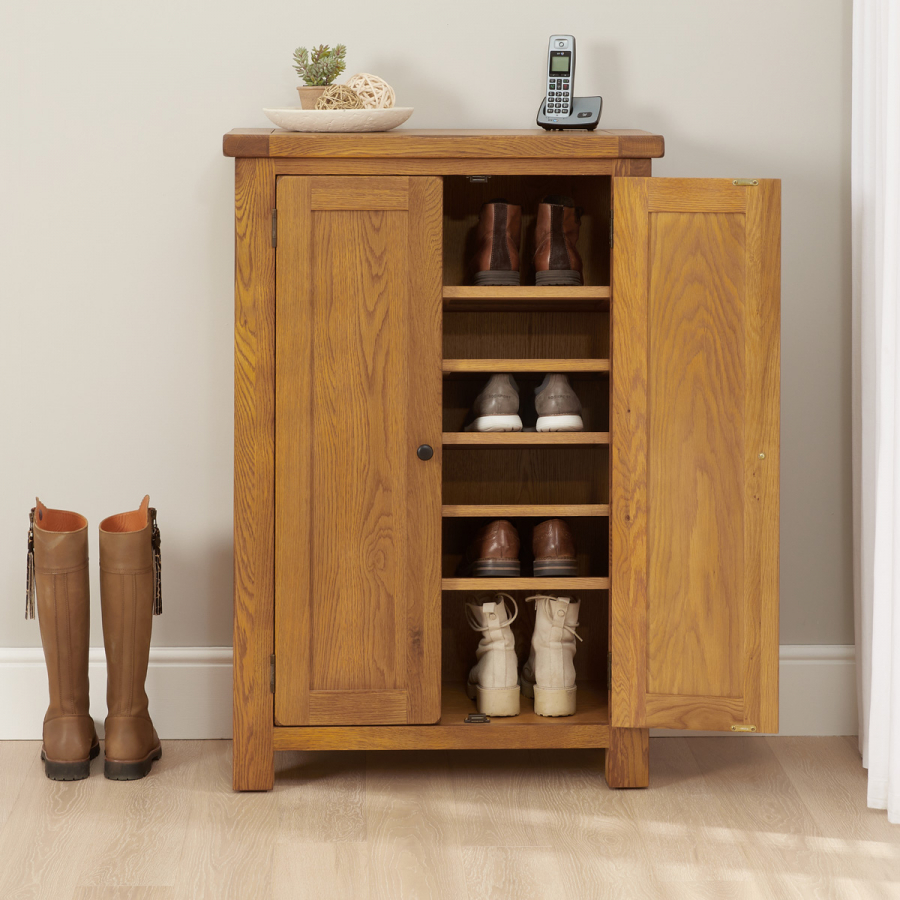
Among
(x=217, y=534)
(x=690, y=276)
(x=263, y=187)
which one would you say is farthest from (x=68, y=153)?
(x=690, y=276)

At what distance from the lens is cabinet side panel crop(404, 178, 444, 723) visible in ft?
6.46

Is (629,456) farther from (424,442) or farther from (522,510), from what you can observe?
(424,442)

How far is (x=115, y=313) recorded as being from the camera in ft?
7.74

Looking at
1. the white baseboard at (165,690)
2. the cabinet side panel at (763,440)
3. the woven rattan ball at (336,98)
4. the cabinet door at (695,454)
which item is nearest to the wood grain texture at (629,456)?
the cabinet door at (695,454)

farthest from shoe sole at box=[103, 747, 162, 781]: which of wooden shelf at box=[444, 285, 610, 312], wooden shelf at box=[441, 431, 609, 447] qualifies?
wooden shelf at box=[444, 285, 610, 312]

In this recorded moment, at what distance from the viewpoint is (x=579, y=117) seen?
2.07m

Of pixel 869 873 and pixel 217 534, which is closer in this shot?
pixel 869 873

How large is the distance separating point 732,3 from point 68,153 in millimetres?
1680

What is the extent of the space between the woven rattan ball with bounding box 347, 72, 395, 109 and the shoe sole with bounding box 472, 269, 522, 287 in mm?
437

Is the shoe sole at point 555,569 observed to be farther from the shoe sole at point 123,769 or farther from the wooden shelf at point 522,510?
the shoe sole at point 123,769

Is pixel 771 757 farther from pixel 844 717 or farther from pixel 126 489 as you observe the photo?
pixel 126 489

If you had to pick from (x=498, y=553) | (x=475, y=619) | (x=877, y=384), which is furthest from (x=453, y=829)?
(x=877, y=384)

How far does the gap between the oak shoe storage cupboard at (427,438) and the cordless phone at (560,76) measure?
120 mm

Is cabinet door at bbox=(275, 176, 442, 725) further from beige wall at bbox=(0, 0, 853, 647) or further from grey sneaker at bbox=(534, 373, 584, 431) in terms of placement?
beige wall at bbox=(0, 0, 853, 647)
